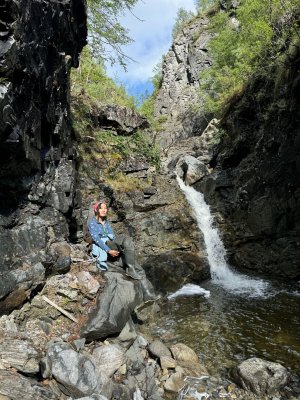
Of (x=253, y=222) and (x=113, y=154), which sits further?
(x=113, y=154)

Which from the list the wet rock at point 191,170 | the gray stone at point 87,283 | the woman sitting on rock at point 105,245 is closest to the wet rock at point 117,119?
the wet rock at point 191,170

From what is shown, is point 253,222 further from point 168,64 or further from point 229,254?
point 168,64

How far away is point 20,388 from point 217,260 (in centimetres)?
1298

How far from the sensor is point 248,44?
2370cm

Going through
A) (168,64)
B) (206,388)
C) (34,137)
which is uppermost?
(168,64)

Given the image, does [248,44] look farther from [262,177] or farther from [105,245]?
[105,245]

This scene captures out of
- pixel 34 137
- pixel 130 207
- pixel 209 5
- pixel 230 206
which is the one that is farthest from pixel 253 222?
pixel 209 5

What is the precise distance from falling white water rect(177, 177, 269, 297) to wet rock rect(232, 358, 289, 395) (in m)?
5.81

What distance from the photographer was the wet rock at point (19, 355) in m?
5.26

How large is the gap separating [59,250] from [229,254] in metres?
10.6

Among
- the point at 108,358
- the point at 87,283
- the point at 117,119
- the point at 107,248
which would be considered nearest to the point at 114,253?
the point at 107,248

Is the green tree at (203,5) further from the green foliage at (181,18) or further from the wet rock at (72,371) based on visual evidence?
the wet rock at (72,371)

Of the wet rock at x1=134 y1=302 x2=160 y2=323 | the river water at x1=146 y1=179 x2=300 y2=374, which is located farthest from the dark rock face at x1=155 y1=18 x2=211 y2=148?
the wet rock at x1=134 y1=302 x2=160 y2=323

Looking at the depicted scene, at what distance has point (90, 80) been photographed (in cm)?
2423
